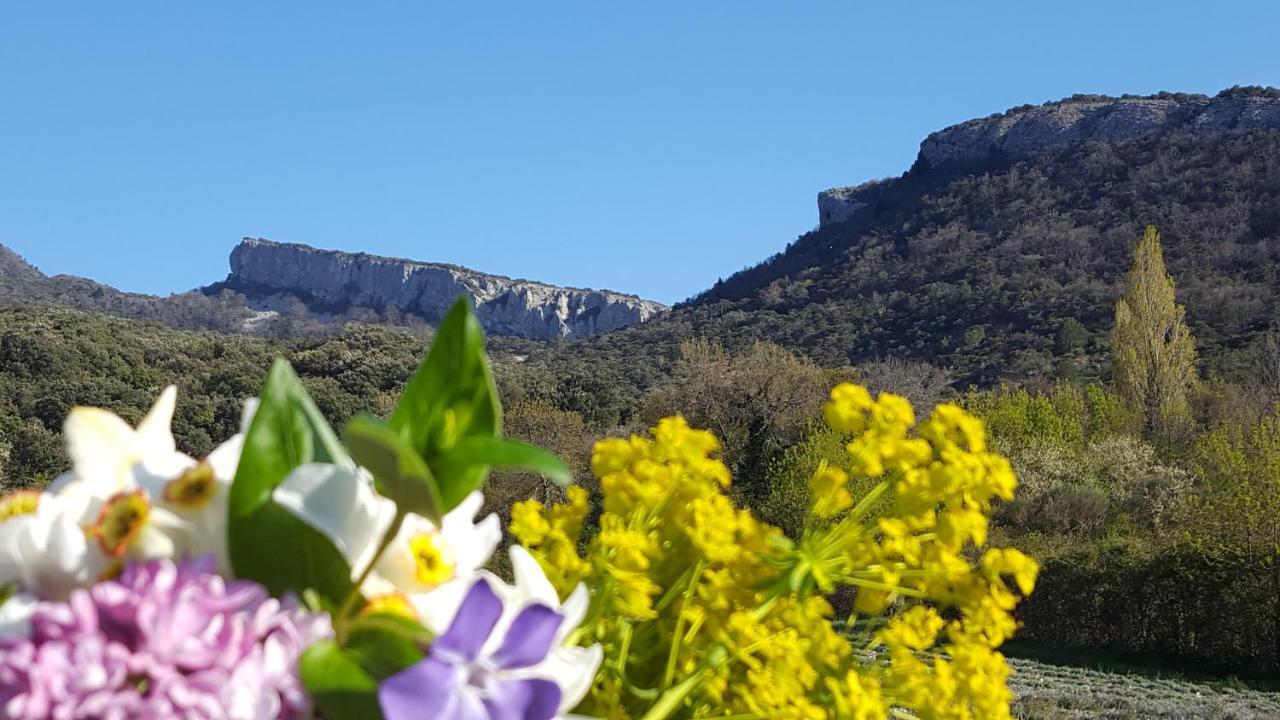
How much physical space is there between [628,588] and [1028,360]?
4802 cm

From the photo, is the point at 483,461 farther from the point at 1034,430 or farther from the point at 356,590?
the point at 1034,430

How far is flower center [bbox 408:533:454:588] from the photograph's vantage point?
0.68 m

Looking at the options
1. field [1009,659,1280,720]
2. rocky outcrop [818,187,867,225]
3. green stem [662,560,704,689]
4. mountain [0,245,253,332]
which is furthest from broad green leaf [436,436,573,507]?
rocky outcrop [818,187,867,225]

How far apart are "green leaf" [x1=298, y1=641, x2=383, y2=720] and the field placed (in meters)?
9.58

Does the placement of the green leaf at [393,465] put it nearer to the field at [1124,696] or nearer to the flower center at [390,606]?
the flower center at [390,606]

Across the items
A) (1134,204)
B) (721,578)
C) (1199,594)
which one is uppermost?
(1134,204)

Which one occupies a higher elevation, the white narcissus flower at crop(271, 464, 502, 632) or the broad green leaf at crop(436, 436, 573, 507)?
the broad green leaf at crop(436, 436, 573, 507)

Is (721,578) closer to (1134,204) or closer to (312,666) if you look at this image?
(312,666)

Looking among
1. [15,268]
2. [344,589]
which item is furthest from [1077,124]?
[344,589]

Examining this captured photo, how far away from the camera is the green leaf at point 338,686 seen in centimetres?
57

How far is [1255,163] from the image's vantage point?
200 ft

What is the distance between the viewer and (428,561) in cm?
68

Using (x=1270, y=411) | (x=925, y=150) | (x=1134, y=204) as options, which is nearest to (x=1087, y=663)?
(x=1270, y=411)

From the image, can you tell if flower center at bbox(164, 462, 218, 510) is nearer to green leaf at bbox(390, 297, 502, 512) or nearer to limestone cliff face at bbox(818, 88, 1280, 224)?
green leaf at bbox(390, 297, 502, 512)
